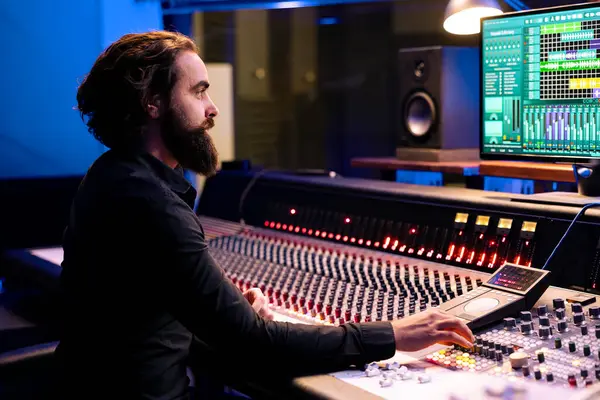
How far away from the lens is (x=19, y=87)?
349 centimetres

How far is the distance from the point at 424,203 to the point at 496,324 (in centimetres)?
68

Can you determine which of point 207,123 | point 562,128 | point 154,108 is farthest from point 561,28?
point 154,108

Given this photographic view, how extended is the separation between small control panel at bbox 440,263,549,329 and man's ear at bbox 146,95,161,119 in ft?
2.39

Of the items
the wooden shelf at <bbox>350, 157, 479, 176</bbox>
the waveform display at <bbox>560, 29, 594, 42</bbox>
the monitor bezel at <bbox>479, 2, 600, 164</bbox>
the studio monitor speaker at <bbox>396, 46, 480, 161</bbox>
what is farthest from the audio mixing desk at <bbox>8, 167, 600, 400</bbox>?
the studio monitor speaker at <bbox>396, 46, 480, 161</bbox>

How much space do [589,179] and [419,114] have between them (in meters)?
1.24

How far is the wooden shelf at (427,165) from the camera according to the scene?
2.85 metres

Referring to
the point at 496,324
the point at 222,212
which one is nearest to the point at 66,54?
the point at 222,212

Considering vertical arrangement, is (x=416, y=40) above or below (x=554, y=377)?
above

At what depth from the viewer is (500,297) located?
154 cm


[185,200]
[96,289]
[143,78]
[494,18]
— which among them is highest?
[494,18]

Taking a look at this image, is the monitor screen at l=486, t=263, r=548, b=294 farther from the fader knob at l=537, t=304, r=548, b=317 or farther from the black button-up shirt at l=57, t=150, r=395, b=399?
the black button-up shirt at l=57, t=150, r=395, b=399

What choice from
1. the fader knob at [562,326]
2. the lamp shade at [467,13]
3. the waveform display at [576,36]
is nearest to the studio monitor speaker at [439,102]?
the lamp shade at [467,13]

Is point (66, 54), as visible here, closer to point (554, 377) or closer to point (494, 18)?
point (494, 18)

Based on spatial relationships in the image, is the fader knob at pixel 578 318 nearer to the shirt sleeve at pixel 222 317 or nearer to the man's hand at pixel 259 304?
the shirt sleeve at pixel 222 317
